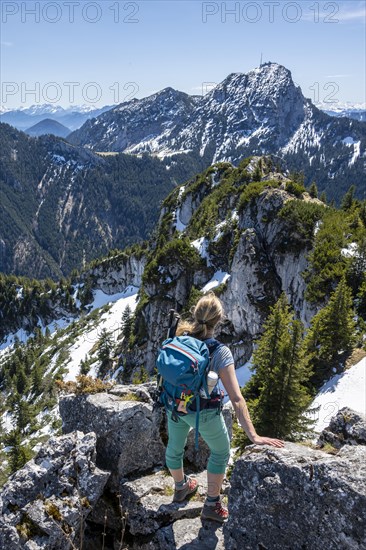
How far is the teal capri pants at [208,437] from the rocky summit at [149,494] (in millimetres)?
491

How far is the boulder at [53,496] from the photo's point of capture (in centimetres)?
670

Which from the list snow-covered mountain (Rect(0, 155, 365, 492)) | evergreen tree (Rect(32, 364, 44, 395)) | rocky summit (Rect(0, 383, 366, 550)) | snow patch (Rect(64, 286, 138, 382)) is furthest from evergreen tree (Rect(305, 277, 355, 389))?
evergreen tree (Rect(32, 364, 44, 395))

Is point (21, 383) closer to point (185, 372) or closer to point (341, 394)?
point (341, 394)

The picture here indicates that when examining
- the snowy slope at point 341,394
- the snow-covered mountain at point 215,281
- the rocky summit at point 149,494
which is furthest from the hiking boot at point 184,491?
the snow-covered mountain at point 215,281

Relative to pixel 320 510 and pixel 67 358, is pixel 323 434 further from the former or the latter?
pixel 67 358

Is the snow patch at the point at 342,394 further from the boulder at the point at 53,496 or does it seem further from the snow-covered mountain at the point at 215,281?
the boulder at the point at 53,496

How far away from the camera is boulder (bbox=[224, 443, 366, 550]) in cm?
513

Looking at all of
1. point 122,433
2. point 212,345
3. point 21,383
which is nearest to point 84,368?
point 21,383

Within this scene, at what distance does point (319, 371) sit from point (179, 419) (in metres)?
18.9

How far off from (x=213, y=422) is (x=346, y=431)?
4763mm

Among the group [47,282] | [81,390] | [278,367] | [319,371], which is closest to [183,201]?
[319,371]

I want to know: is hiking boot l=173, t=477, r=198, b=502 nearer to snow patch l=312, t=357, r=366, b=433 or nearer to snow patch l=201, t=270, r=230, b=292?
snow patch l=312, t=357, r=366, b=433

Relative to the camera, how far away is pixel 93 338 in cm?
9625

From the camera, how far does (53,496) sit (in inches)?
284
